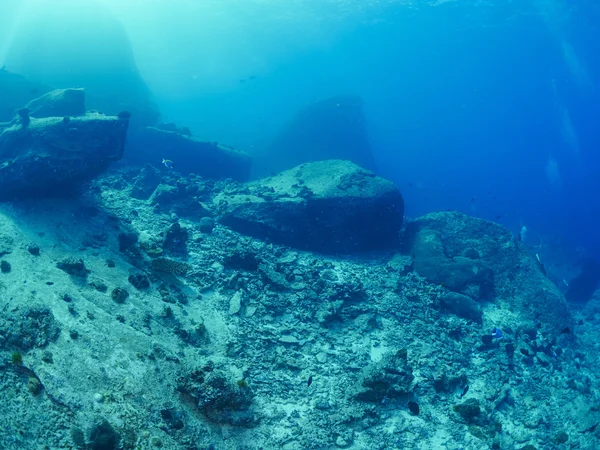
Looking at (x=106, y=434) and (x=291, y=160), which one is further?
(x=291, y=160)

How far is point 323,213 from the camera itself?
51.0 feet

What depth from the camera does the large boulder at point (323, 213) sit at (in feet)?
50.5

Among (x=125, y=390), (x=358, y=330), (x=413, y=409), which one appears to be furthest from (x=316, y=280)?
(x=125, y=390)

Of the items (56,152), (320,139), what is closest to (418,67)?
(320,139)

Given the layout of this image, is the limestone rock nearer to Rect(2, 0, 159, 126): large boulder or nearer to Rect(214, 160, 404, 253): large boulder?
Rect(214, 160, 404, 253): large boulder

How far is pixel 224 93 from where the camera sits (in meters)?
161

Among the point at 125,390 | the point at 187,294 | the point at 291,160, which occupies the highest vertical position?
the point at 125,390

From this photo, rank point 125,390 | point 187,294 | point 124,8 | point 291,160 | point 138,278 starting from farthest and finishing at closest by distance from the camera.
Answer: point 124,8
point 291,160
point 187,294
point 138,278
point 125,390

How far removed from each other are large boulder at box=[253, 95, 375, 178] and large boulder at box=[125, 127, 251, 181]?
1114 cm

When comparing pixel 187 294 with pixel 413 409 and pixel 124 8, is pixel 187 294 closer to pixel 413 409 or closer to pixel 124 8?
pixel 413 409

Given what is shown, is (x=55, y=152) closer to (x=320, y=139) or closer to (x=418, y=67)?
(x=320, y=139)

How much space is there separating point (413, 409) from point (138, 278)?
25.7 ft

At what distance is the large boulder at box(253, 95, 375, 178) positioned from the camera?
119 ft

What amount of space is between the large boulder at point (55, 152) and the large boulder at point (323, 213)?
555 cm
